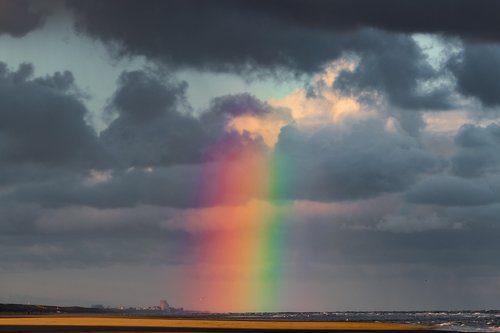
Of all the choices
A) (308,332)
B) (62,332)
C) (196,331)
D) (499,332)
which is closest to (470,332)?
(499,332)

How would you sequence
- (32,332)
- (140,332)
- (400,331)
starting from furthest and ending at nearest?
(400,331) → (140,332) → (32,332)

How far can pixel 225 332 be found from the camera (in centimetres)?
11025

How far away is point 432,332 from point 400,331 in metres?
4.98

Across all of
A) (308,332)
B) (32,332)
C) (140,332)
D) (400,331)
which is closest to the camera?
(32,332)

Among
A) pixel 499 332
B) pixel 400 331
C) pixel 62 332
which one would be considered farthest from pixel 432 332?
pixel 62 332

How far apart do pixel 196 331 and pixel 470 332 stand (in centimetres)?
4448

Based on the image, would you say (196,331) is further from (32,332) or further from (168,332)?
(32,332)

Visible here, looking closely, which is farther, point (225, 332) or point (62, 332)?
point (225, 332)

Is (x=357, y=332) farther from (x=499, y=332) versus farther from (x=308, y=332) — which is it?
(x=499, y=332)

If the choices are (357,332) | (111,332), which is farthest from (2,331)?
(357,332)

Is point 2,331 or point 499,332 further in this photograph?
point 499,332

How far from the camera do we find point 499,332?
4899 inches

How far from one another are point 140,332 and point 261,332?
17422 millimetres

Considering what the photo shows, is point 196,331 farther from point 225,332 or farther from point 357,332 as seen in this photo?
point 357,332
